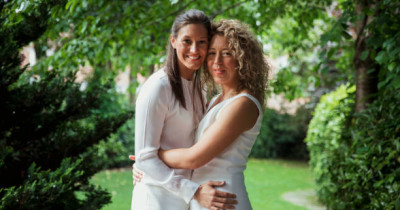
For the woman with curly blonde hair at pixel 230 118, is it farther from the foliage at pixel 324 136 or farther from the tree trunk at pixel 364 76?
the foliage at pixel 324 136

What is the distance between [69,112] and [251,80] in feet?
6.33

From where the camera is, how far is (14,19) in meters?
2.89

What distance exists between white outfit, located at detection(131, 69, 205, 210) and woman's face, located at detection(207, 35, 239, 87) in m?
0.26

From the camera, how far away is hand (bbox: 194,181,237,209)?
2123mm

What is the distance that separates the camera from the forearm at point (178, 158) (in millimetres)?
2131

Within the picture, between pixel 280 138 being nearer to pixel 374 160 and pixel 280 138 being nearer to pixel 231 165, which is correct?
pixel 374 160

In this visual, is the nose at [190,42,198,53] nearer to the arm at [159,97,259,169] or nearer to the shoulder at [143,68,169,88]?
the shoulder at [143,68,169,88]

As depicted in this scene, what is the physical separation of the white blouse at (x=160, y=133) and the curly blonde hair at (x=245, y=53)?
1.27ft

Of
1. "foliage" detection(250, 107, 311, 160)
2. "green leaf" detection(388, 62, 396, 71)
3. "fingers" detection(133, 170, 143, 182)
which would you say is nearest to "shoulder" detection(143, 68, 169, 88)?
"fingers" detection(133, 170, 143, 182)

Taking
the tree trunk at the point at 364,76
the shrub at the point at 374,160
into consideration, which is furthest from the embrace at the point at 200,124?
the tree trunk at the point at 364,76

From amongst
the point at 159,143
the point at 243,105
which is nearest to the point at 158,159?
the point at 159,143

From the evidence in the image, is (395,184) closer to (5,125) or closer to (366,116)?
(366,116)

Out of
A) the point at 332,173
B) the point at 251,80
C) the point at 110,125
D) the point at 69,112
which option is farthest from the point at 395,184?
the point at 69,112

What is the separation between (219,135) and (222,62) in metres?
0.43
